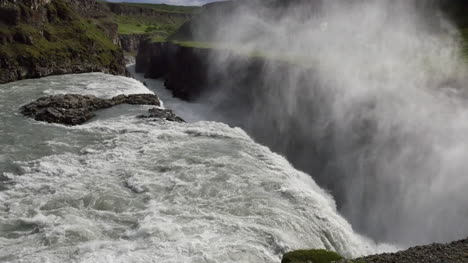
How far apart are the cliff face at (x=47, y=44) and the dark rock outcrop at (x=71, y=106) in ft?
65.7

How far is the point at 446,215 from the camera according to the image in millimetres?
23766

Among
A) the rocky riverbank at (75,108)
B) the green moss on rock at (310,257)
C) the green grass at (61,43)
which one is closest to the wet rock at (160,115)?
the rocky riverbank at (75,108)

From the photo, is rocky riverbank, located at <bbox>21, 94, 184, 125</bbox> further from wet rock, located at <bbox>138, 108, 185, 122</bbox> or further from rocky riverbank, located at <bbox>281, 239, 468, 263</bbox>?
rocky riverbank, located at <bbox>281, 239, 468, 263</bbox>

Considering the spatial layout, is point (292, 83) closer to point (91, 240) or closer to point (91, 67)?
point (91, 240)

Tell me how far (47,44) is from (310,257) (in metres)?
62.8

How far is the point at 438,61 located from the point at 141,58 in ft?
263

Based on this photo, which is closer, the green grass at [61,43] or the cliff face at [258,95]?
the cliff face at [258,95]

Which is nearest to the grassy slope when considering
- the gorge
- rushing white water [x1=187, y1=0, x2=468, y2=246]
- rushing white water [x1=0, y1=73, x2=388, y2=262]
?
the gorge

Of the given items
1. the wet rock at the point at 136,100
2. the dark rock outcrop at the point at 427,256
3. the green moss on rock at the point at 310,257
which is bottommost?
the wet rock at the point at 136,100

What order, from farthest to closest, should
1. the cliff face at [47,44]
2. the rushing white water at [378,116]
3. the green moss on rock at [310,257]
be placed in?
the cliff face at [47,44]
the rushing white water at [378,116]
the green moss on rock at [310,257]

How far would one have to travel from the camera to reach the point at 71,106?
36.3 m

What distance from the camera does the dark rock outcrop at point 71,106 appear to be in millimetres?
33656

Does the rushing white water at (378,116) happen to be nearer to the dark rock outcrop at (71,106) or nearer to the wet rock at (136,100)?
the wet rock at (136,100)

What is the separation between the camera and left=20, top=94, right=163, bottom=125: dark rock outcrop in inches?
1325
